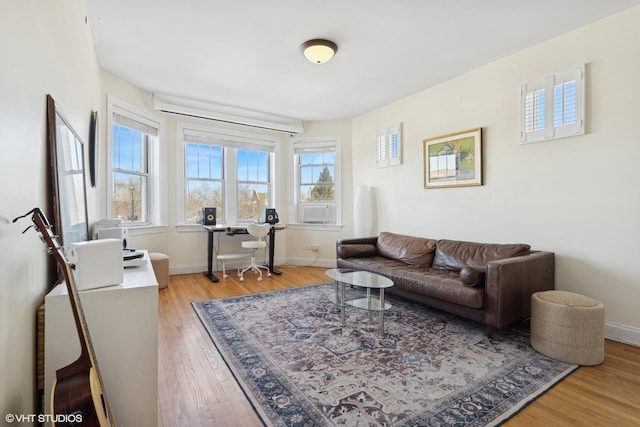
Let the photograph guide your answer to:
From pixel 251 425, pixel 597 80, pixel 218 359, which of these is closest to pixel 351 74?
pixel 597 80

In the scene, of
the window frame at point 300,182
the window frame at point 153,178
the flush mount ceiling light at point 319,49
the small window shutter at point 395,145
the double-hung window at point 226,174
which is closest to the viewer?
the flush mount ceiling light at point 319,49

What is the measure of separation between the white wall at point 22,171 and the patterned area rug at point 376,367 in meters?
1.12

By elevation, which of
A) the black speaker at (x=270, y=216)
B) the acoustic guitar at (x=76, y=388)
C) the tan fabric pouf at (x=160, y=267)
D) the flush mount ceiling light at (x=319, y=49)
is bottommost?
the tan fabric pouf at (x=160, y=267)

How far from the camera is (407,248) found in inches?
154

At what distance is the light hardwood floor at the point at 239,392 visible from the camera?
1.61 m

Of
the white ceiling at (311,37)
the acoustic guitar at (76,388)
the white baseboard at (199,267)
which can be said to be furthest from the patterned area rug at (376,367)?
the white ceiling at (311,37)

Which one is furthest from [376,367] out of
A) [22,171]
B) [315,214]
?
[315,214]

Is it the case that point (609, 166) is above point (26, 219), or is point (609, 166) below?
above

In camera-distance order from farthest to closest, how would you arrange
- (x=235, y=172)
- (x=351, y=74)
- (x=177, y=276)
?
(x=235, y=172) → (x=177, y=276) → (x=351, y=74)

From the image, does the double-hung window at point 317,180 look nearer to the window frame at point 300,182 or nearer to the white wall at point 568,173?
the window frame at point 300,182

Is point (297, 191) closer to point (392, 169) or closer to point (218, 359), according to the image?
Result: point (392, 169)

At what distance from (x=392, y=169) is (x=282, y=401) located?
144 inches

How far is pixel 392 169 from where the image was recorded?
4.67 meters

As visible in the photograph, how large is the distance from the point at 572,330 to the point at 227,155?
16.5 ft
